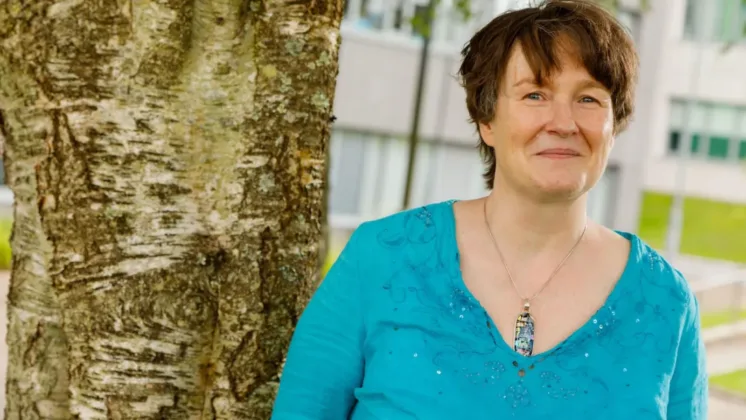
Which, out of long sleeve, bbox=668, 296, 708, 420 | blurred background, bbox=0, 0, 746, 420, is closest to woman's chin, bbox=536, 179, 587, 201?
long sleeve, bbox=668, 296, 708, 420

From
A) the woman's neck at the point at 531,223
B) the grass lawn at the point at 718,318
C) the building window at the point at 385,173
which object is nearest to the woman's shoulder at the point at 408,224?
the woman's neck at the point at 531,223

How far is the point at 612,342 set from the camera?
240 cm

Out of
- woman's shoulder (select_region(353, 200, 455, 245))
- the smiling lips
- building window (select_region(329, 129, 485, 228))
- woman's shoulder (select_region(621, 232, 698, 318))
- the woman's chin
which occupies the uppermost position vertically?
the smiling lips

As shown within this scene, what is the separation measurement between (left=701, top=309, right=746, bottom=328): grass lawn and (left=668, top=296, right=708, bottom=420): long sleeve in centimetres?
1471

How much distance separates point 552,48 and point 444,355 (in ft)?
Result: 2.20

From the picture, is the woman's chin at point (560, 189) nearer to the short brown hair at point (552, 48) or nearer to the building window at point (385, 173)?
the short brown hair at point (552, 48)

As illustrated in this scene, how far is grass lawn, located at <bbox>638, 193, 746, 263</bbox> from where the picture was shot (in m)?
43.4

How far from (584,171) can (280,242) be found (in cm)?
72

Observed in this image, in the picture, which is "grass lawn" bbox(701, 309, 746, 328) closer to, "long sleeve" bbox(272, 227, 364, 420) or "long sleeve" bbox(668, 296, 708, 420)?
"long sleeve" bbox(668, 296, 708, 420)

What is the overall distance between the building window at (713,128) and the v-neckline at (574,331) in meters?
38.9

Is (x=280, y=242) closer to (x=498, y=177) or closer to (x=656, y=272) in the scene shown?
(x=498, y=177)

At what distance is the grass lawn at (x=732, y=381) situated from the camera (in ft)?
37.7

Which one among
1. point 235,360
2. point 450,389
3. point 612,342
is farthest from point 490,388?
point 235,360

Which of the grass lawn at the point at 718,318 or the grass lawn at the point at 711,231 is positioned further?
the grass lawn at the point at 711,231
